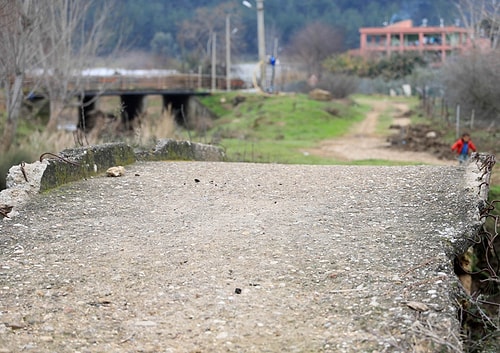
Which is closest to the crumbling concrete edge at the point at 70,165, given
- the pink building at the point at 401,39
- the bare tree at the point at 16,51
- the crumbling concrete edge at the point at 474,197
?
the crumbling concrete edge at the point at 474,197

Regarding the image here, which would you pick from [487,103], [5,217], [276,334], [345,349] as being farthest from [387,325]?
[487,103]

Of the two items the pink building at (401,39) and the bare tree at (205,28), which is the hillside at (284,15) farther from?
the pink building at (401,39)

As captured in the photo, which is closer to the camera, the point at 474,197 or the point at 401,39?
the point at 474,197

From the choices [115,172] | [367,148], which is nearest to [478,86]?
[367,148]

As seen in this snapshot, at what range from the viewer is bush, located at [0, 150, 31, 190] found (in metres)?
11.4

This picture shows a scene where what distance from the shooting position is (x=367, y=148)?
22.2 m

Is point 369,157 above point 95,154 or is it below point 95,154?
below

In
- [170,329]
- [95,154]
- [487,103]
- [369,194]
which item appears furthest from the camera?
[487,103]

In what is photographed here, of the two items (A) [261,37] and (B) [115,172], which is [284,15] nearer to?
(A) [261,37]

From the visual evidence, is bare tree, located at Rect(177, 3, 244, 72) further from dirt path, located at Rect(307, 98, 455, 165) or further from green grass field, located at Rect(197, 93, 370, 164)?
dirt path, located at Rect(307, 98, 455, 165)

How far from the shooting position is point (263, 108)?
112ft

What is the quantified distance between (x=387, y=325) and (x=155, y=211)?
3431mm

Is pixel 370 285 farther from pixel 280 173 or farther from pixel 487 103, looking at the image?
pixel 487 103

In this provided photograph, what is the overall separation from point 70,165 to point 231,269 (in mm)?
3670
